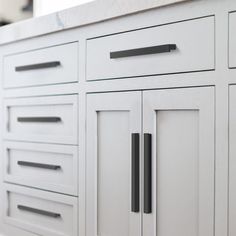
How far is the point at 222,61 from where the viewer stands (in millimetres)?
962

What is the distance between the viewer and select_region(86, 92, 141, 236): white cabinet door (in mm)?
1153

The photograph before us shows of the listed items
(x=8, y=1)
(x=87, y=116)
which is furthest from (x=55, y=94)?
(x=8, y=1)

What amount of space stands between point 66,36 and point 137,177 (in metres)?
0.55

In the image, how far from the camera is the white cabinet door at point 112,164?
3.78ft

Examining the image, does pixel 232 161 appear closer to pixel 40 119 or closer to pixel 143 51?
pixel 143 51

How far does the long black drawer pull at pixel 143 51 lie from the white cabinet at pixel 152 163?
4.3 inches

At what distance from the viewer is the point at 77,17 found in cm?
130

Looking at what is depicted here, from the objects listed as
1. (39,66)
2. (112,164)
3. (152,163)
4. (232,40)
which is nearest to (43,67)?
(39,66)

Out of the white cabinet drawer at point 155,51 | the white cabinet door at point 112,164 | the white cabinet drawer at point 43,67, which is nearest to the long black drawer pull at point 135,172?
the white cabinet door at point 112,164

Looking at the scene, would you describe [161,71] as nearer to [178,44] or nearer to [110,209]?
[178,44]

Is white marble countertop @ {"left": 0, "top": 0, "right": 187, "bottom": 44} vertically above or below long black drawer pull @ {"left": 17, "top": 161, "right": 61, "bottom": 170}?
above

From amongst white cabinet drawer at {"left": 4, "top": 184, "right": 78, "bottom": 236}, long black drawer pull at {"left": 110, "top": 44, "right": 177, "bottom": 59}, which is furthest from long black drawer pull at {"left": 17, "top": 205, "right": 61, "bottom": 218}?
long black drawer pull at {"left": 110, "top": 44, "right": 177, "bottom": 59}

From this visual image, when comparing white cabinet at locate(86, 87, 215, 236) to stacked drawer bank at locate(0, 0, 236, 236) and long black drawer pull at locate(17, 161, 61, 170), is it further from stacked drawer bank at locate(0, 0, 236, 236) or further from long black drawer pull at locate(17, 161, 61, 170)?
long black drawer pull at locate(17, 161, 61, 170)

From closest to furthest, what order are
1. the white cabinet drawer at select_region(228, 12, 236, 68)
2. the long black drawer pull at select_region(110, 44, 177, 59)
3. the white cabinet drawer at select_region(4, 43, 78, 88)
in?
1. the white cabinet drawer at select_region(228, 12, 236, 68)
2. the long black drawer pull at select_region(110, 44, 177, 59)
3. the white cabinet drawer at select_region(4, 43, 78, 88)
